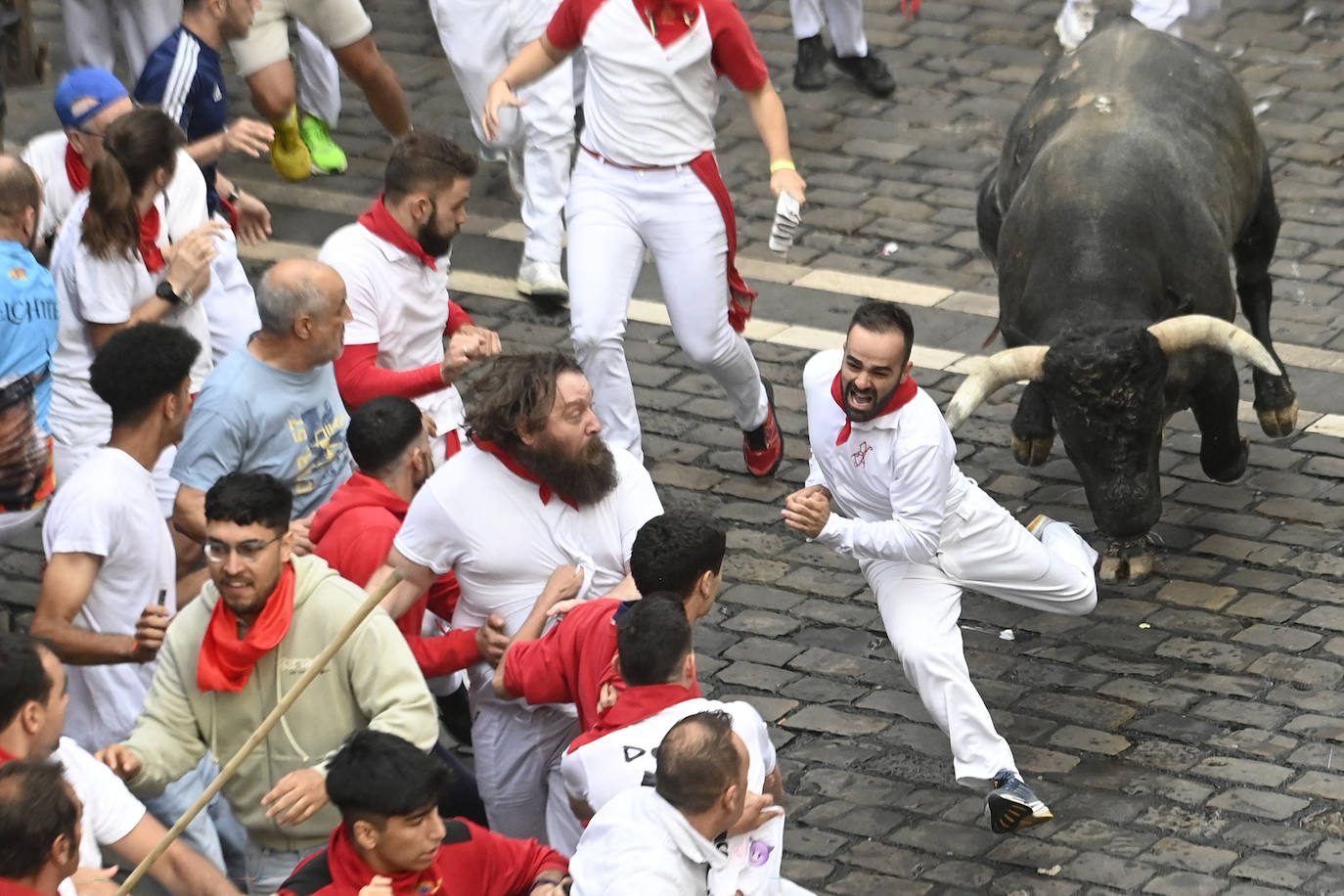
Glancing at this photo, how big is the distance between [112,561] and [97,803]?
1202mm

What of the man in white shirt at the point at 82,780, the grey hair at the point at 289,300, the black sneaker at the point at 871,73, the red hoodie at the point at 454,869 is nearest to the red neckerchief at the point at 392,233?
the grey hair at the point at 289,300

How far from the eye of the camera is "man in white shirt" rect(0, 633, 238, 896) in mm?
4926

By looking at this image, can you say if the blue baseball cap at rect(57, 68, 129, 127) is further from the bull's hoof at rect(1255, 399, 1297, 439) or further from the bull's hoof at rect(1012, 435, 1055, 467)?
the bull's hoof at rect(1255, 399, 1297, 439)

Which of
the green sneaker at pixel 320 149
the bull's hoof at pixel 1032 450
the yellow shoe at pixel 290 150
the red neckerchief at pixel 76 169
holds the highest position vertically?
the red neckerchief at pixel 76 169

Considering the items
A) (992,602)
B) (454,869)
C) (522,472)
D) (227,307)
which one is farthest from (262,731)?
(992,602)

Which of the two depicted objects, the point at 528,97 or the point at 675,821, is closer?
the point at 675,821

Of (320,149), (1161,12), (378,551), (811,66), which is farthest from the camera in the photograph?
(811,66)

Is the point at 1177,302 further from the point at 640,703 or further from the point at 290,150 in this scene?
the point at 290,150

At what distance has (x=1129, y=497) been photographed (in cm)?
806

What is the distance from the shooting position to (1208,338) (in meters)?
8.12

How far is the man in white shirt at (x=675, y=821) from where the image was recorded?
470cm

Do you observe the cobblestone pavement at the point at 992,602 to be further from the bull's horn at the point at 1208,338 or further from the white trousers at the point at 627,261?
the bull's horn at the point at 1208,338

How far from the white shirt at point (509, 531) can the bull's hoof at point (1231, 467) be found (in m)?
3.66

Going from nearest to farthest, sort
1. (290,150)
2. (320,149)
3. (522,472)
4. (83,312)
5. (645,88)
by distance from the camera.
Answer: (522,472)
(83,312)
(645,88)
(290,150)
(320,149)
